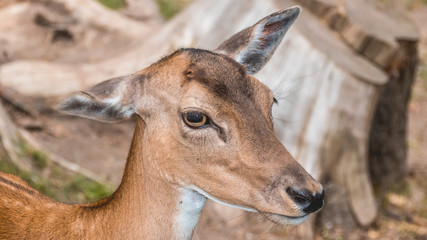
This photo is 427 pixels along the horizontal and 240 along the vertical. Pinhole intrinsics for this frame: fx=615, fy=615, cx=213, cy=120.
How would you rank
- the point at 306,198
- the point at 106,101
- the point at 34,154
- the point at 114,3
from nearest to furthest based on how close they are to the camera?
the point at 306,198 → the point at 106,101 → the point at 34,154 → the point at 114,3

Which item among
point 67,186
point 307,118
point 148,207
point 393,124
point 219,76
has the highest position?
point 219,76

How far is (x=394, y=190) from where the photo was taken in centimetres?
790

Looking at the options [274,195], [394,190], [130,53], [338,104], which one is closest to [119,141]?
[130,53]

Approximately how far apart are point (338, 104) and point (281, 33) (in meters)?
2.90

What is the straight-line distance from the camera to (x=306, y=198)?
9.91ft

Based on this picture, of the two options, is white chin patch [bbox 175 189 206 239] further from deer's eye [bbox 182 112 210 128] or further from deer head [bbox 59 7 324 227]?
deer's eye [bbox 182 112 210 128]

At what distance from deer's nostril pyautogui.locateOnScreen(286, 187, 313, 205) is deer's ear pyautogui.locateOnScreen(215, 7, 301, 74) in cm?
110

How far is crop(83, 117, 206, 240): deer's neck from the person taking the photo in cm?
336

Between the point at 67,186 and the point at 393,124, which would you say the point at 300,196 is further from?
the point at 393,124

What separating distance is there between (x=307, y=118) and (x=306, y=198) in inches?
146

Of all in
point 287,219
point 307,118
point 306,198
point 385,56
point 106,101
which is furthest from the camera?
point 385,56

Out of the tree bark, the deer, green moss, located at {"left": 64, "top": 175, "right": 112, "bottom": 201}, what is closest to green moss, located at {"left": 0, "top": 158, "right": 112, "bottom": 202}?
green moss, located at {"left": 64, "top": 175, "right": 112, "bottom": 201}

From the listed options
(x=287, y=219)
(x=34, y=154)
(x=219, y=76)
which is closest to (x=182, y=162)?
(x=219, y=76)

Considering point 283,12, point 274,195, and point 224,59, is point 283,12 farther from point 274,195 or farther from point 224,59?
point 274,195
